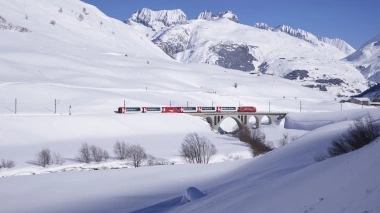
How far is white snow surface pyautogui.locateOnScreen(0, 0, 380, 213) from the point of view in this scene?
12242 millimetres

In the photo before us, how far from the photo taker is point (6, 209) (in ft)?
66.6

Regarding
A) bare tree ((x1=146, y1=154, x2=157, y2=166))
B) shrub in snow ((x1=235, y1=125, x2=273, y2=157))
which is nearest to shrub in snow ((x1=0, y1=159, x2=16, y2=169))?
bare tree ((x1=146, y1=154, x2=157, y2=166))

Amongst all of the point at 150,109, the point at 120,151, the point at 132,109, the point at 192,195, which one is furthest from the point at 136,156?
the point at 150,109

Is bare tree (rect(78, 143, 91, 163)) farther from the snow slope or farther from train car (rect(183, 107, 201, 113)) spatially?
train car (rect(183, 107, 201, 113))

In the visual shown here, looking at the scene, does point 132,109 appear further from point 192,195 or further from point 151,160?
point 192,195

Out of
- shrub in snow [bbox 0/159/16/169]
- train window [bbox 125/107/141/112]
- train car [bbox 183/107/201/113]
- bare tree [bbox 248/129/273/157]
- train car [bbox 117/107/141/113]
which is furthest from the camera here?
train car [bbox 183/107/201/113]

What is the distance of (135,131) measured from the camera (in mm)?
71250

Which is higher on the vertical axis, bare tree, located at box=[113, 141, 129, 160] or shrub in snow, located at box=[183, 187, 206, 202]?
shrub in snow, located at box=[183, 187, 206, 202]

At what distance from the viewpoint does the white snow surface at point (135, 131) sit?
1224 cm

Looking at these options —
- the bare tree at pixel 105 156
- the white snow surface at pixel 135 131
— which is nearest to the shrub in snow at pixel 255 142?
the white snow surface at pixel 135 131

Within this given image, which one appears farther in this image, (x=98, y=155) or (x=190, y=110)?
(x=190, y=110)

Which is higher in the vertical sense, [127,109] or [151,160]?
[127,109]

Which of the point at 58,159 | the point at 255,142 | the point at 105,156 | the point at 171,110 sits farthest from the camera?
the point at 171,110

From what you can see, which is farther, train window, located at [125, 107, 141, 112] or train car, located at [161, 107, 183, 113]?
train car, located at [161, 107, 183, 113]
